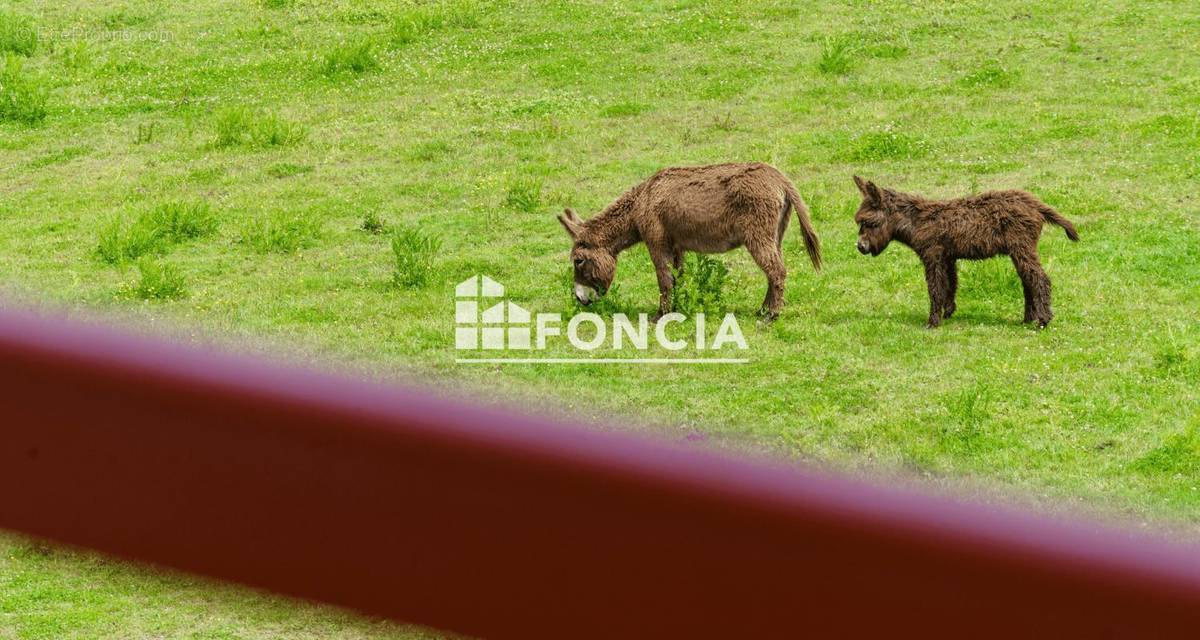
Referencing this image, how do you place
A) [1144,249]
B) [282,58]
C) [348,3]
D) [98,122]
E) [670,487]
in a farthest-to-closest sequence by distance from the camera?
1. [348,3]
2. [282,58]
3. [98,122]
4. [1144,249]
5. [670,487]

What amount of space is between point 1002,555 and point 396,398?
59 centimetres

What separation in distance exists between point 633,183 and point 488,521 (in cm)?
1670

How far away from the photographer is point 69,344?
4.37ft

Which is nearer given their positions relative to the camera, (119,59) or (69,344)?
(69,344)

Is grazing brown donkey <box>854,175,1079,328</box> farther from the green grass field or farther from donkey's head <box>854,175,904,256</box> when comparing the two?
the green grass field

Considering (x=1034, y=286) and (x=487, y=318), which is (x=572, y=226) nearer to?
(x=487, y=318)

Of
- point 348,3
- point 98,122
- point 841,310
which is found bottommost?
point 841,310

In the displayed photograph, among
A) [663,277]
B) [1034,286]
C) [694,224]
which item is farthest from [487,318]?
[1034,286]

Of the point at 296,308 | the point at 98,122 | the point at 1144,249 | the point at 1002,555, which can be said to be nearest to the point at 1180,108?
the point at 1144,249

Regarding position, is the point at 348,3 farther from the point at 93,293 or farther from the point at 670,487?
the point at 670,487

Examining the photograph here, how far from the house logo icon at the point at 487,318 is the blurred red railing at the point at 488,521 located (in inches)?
445

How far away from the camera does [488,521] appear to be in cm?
128

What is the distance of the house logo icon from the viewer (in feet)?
42.0

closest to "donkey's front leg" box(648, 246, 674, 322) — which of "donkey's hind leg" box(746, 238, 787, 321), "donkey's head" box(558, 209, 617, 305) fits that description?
"donkey's head" box(558, 209, 617, 305)
